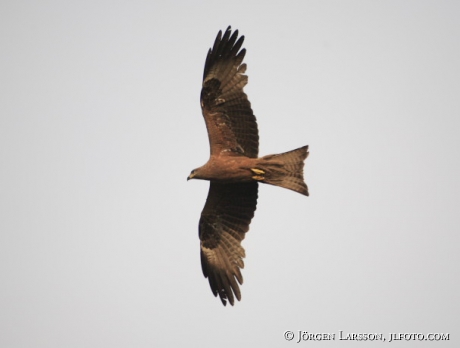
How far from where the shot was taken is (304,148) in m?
13.1

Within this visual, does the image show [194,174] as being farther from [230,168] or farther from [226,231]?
[226,231]

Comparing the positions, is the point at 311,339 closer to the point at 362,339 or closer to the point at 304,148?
the point at 362,339

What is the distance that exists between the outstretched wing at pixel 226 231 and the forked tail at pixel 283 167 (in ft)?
2.16

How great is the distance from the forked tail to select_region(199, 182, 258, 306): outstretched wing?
66cm

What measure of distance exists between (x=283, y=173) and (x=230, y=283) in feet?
7.93

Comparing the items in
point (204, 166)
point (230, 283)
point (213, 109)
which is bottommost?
point (230, 283)

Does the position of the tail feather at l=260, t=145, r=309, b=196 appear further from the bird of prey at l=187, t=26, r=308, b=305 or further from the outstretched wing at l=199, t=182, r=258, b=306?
the outstretched wing at l=199, t=182, r=258, b=306

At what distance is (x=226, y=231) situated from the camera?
558 inches

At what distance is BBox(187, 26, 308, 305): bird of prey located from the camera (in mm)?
13125

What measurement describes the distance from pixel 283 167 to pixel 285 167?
0.04 metres

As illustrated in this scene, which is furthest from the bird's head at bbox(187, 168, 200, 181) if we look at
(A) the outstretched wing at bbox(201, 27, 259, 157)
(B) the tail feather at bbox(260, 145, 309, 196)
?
(B) the tail feather at bbox(260, 145, 309, 196)

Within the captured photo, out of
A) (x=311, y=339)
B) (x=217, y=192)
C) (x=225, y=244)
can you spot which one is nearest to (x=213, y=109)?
(x=217, y=192)

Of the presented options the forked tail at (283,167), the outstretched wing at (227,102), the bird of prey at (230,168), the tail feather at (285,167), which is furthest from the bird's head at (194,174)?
the tail feather at (285,167)


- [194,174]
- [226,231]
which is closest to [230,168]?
[194,174]
